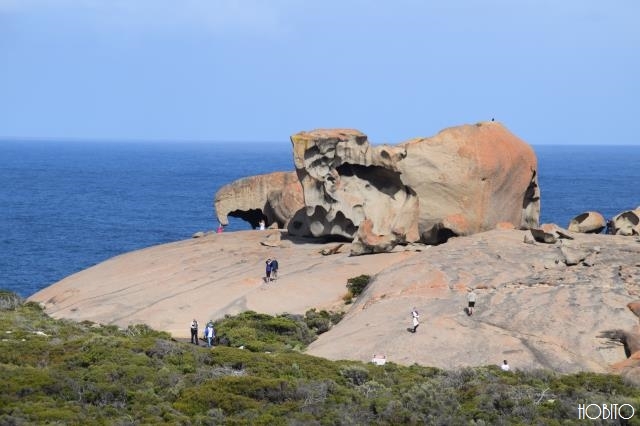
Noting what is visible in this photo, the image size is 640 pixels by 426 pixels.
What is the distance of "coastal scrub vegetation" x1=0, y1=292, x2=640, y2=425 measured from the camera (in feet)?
89.4

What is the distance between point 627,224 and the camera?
1921 inches

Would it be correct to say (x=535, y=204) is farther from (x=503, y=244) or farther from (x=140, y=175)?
(x=140, y=175)

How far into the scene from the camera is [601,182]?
16262 cm

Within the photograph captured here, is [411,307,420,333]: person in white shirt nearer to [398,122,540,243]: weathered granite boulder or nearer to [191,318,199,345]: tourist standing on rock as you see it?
[191,318,199,345]: tourist standing on rock

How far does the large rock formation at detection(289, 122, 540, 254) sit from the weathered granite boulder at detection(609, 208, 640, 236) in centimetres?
444

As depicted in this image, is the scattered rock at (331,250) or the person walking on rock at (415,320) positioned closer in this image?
the person walking on rock at (415,320)

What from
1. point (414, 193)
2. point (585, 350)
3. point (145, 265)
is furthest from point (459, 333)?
point (145, 265)

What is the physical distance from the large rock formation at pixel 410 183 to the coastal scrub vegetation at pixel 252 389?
1530cm

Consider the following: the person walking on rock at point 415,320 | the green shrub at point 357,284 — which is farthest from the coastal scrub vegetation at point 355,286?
the person walking on rock at point 415,320

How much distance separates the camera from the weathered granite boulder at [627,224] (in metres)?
48.4

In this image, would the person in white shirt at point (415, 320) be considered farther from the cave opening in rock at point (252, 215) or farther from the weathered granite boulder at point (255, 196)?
the cave opening in rock at point (252, 215)

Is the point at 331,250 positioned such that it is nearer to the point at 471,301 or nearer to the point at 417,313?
the point at 417,313

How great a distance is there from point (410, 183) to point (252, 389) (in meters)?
21.2

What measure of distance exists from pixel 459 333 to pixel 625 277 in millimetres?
6557
